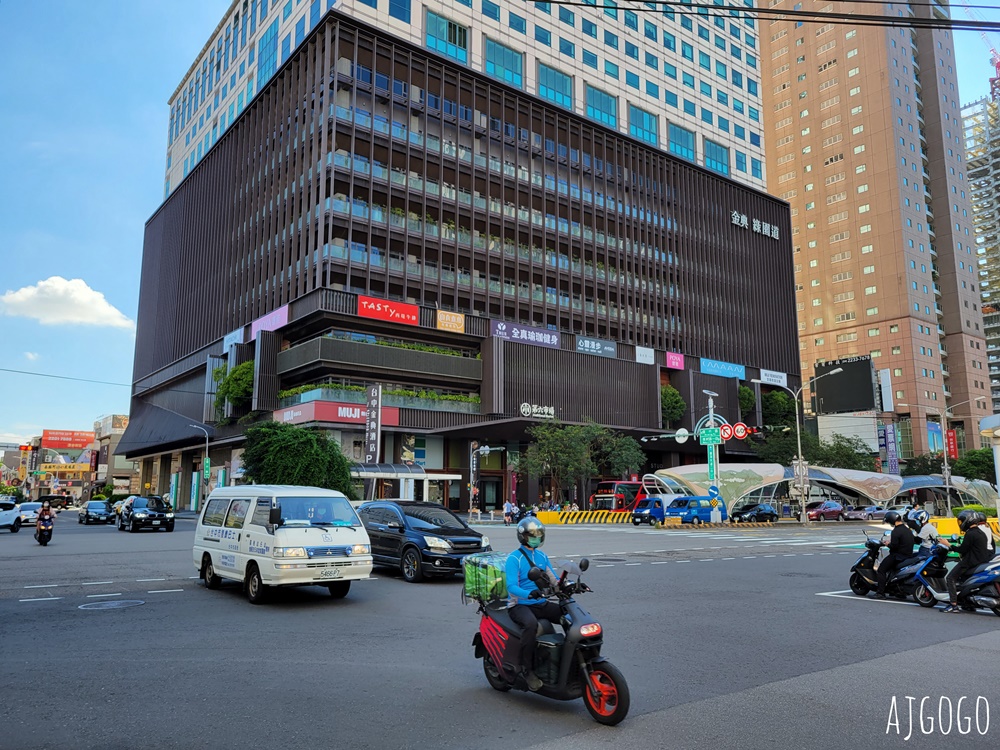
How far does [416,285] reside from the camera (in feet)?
177

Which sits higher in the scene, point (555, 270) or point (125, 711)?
point (555, 270)

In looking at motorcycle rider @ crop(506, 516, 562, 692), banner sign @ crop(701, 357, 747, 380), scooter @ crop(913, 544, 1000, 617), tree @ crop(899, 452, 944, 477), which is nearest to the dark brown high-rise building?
banner sign @ crop(701, 357, 747, 380)

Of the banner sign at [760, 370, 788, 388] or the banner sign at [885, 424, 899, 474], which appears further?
the banner sign at [885, 424, 899, 474]

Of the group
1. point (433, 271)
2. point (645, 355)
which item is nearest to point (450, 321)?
point (433, 271)

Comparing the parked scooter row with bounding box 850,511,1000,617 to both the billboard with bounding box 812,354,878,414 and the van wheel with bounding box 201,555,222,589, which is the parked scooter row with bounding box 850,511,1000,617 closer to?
the van wheel with bounding box 201,555,222,589

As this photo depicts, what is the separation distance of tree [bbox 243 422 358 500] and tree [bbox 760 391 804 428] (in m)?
53.1

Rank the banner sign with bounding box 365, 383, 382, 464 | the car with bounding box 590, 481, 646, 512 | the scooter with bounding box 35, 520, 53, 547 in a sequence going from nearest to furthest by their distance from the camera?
the scooter with bounding box 35, 520, 53, 547 < the banner sign with bounding box 365, 383, 382, 464 < the car with bounding box 590, 481, 646, 512

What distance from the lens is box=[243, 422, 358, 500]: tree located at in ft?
124

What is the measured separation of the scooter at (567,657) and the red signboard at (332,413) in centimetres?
4263

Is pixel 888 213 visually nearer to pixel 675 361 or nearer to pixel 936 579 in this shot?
pixel 675 361

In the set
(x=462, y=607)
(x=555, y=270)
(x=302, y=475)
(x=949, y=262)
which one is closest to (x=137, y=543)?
(x=302, y=475)

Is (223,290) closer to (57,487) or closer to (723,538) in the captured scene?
(723,538)

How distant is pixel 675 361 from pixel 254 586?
61.8 meters

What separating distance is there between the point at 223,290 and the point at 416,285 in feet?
73.3
